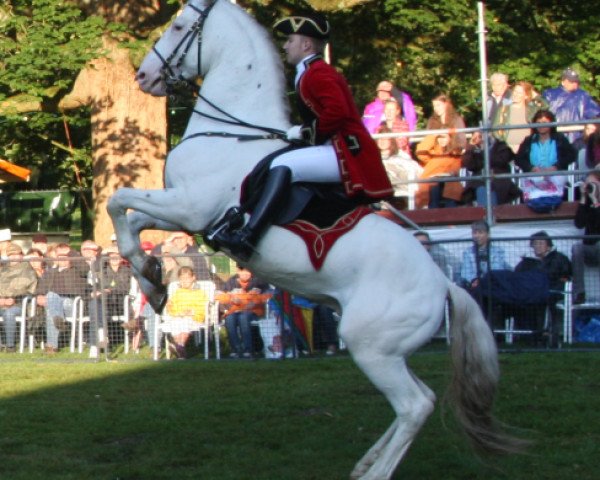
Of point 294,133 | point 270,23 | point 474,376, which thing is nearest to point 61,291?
point 294,133

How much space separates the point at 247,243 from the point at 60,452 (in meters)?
2.15

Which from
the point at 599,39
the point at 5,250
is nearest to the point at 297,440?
the point at 5,250

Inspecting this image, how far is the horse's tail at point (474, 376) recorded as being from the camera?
7.94m

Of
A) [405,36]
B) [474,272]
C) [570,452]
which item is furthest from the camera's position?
[405,36]

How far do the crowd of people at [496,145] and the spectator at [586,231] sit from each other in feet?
3.40

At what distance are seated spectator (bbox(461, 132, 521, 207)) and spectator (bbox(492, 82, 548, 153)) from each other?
0.91ft

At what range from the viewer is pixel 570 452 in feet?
28.4

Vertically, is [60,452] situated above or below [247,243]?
below

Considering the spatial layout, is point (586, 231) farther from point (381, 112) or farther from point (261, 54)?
point (261, 54)

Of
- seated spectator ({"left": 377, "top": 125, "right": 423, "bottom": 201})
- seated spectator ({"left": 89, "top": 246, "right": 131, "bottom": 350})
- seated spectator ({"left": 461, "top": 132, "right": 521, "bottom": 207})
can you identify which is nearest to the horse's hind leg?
seated spectator ({"left": 89, "top": 246, "right": 131, "bottom": 350})

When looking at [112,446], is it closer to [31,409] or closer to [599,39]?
[31,409]

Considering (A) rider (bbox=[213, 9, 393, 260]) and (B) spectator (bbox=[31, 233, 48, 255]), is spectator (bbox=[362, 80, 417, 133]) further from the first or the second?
(A) rider (bbox=[213, 9, 393, 260])

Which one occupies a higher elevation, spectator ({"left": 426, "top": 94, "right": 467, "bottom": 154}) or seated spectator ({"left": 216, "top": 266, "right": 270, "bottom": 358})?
spectator ({"left": 426, "top": 94, "right": 467, "bottom": 154})

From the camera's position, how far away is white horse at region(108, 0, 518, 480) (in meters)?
7.78
